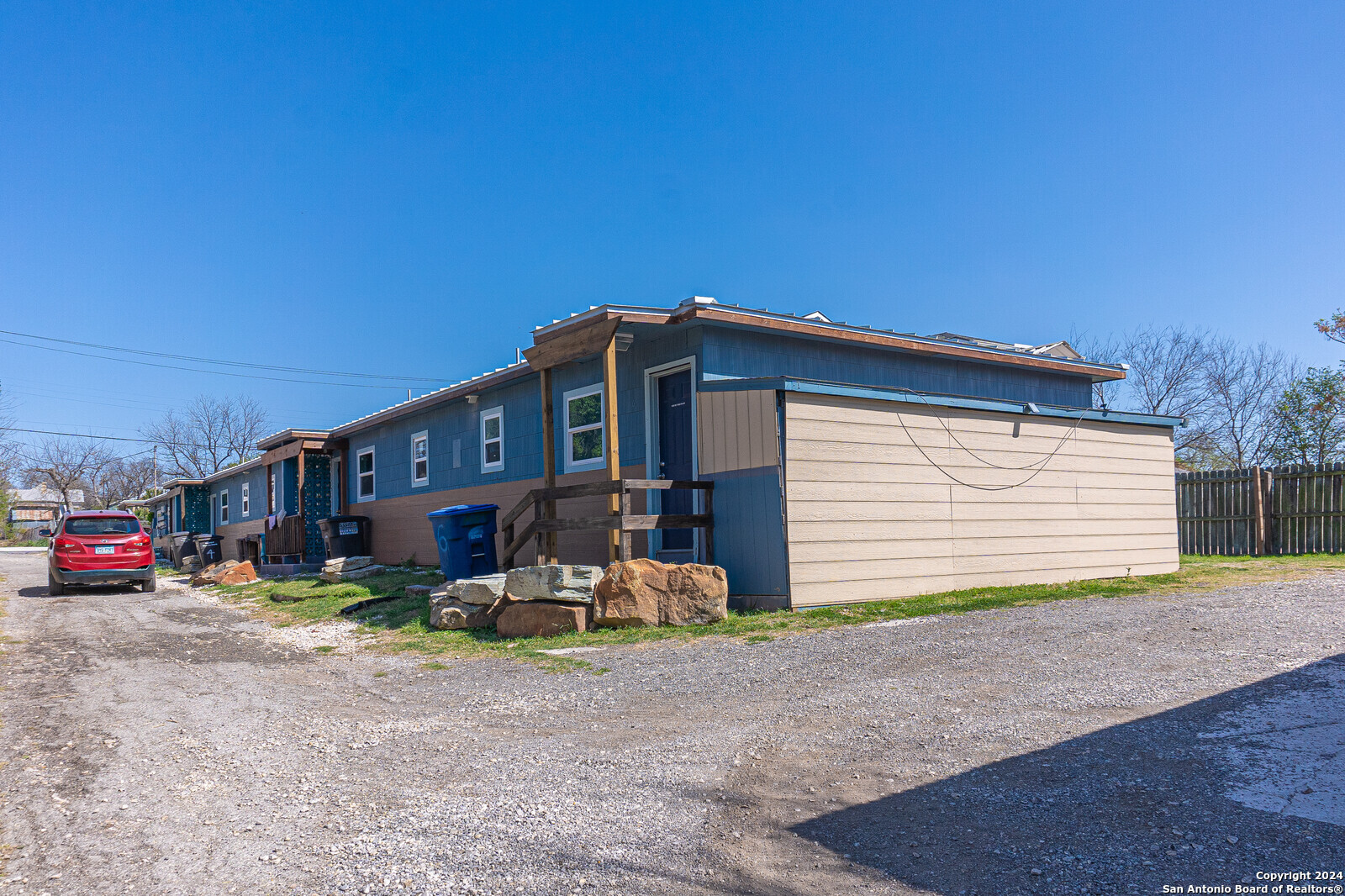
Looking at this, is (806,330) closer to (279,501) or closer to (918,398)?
(918,398)

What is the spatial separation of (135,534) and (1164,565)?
1839 centimetres

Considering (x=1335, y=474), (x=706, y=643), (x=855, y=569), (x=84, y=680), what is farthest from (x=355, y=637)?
(x=1335, y=474)

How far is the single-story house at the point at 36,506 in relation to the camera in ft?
223

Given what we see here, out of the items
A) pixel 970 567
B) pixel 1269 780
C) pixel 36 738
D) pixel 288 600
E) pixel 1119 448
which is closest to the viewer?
pixel 1269 780

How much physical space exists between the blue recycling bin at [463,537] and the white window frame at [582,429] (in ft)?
4.50

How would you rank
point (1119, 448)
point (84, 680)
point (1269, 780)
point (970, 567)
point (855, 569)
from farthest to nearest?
point (1119, 448) < point (970, 567) < point (855, 569) < point (84, 680) < point (1269, 780)

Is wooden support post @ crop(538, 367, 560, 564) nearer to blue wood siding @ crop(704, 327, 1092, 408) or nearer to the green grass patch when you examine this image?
the green grass patch

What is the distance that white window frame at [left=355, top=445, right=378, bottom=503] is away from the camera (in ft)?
65.7

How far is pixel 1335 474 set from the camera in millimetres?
14719

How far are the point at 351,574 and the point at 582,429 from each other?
20.3ft

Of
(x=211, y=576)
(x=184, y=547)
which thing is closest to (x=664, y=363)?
(x=211, y=576)

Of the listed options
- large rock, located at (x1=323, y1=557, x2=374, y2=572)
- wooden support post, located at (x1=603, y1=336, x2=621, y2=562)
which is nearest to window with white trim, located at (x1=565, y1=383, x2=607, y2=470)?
wooden support post, located at (x1=603, y1=336, x2=621, y2=562)

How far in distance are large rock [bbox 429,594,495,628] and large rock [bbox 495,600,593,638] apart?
52 cm

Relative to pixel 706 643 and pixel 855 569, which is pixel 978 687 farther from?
pixel 855 569
